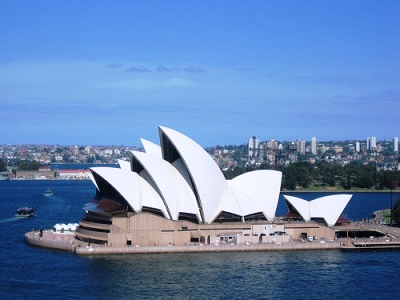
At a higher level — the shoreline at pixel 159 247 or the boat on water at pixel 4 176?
the boat on water at pixel 4 176

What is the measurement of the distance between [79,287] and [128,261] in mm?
6099

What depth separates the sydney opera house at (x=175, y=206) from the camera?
1636 inches

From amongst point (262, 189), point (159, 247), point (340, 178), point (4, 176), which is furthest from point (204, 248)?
point (4, 176)

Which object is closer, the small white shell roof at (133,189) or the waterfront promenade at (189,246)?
the waterfront promenade at (189,246)

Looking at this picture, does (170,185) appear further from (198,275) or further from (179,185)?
(198,275)

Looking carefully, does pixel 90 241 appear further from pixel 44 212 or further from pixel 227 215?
pixel 44 212

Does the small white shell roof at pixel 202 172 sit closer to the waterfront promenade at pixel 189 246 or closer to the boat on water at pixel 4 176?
the waterfront promenade at pixel 189 246

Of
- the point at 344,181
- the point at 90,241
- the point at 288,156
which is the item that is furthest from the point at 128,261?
the point at 288,156

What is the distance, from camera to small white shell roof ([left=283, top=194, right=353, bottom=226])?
153 feet

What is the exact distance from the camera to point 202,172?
4350 centimetres

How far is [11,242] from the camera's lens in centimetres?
4441

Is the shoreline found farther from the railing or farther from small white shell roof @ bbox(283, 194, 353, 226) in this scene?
small white shell roof @ bbox(283, 194, 353, 226)

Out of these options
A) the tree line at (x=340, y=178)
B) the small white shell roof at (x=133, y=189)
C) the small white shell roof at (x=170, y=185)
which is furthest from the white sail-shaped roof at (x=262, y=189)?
the tree line at (x=340, y=178)

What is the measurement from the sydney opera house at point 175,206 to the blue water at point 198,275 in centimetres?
234
